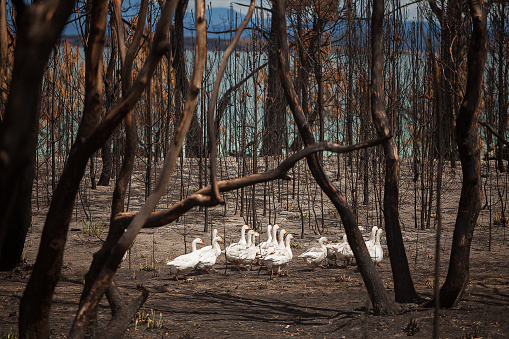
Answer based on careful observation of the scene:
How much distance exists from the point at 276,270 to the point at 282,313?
2.38m

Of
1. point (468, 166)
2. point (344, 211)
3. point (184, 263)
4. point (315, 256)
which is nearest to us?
point (468, 166)

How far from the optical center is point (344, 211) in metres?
4.68

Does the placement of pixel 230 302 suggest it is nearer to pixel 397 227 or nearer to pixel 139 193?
pixel 397 227


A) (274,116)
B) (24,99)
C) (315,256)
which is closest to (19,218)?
(315,256)

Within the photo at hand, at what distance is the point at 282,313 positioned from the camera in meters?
5.03

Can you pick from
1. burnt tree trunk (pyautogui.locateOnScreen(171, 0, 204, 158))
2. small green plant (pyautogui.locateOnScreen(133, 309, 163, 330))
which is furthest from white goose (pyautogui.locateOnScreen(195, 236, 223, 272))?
burnt tree trunk (pyautogui.locateOnScreen(171, 0, 204, 158))

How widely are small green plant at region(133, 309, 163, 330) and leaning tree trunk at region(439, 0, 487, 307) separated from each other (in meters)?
2.67

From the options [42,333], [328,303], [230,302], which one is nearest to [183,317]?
[230,302]

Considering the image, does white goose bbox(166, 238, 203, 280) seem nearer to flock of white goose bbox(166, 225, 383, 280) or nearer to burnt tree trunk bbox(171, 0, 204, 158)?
flock of white goose bbox(166, 225, 383, 280)

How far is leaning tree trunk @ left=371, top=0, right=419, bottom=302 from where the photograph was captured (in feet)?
15.9

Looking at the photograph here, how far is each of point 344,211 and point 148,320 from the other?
6.93ft

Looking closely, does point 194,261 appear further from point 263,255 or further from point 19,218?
point 19,218

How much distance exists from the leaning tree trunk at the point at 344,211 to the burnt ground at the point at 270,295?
0.18 metres

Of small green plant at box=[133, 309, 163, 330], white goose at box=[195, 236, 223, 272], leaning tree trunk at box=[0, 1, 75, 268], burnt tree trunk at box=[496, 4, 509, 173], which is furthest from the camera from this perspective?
burnt tree trunk at box=[496, 4, 509, 173]
